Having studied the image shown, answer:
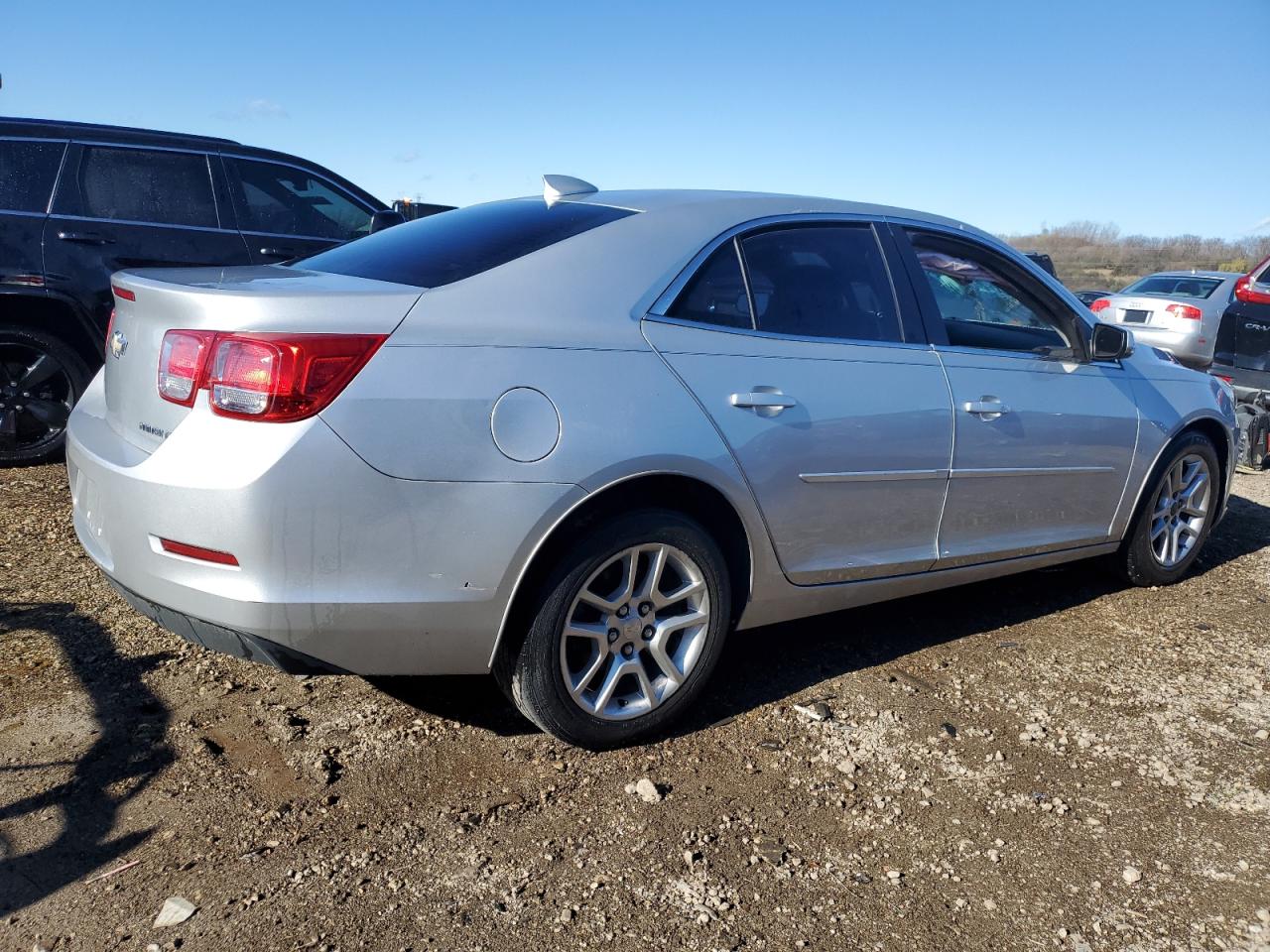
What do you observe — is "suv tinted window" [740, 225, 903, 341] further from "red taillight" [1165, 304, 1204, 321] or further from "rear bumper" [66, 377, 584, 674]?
"red taillight" [1165, 304, 1204, 321]

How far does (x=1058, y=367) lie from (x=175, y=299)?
3.25 meters

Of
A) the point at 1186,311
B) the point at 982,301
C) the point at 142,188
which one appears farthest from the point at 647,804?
the point at 1186,311

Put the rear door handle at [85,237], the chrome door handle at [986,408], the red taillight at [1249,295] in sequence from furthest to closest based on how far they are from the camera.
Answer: the red taillight at [1249,295], the rear door handle at [85,237], the chrome door handle at [986,408]

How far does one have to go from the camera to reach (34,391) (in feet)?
18.8

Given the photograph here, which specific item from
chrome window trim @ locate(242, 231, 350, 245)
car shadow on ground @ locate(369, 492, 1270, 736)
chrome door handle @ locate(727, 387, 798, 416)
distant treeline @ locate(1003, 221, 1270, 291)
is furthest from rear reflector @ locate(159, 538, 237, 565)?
distant treeline @ locate(1003, 221, 1270, 291)

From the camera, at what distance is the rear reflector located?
2.57m

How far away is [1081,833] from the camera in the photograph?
9.48 ft

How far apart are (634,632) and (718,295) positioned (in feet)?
3.51

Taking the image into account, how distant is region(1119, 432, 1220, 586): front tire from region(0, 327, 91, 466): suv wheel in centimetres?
541

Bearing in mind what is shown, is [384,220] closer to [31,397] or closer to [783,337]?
[31,397]

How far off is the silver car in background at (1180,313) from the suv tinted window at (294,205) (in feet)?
31.3

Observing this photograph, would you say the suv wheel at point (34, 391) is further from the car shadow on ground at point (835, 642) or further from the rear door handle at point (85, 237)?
the car shadow on ground at point (835, 642)

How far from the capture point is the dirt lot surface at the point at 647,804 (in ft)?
7.95

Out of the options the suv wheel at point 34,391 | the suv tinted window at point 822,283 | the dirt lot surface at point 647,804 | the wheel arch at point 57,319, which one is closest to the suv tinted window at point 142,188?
the wheel arch at point 57,319
